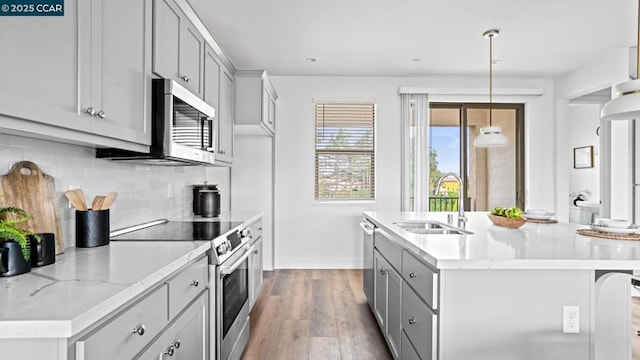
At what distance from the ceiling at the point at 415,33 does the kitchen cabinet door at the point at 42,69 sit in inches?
80.8

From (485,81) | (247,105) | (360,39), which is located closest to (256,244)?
(247,105)

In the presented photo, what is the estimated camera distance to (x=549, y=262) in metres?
1.55

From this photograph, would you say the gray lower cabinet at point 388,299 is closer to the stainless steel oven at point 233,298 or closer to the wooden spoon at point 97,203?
the stainless steel oven at point 233,298

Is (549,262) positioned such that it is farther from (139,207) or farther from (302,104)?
(302,104)

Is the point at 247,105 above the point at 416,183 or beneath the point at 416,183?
above

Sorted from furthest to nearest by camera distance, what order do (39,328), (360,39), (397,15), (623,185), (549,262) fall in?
1. (623,185)
2. (360,39)
3. (397,15)
4. (549,262)
5. (39,328)

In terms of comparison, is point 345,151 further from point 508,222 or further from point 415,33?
point 508,222

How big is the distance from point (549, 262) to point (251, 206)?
3.96 m

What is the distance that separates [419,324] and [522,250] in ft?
1.92

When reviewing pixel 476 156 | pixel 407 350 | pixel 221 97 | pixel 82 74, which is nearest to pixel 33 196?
pixel 82 74

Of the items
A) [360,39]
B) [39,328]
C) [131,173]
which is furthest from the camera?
[360,39]

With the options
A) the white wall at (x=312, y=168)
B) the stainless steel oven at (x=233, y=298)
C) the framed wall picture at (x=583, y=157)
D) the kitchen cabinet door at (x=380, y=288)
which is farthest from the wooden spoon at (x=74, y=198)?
the framed wall picture at (x=583, y=157)

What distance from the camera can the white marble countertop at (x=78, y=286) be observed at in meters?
0.83

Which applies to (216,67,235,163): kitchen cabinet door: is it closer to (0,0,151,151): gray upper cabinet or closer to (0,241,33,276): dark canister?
(0,0,151,151): gray upper cabinet
